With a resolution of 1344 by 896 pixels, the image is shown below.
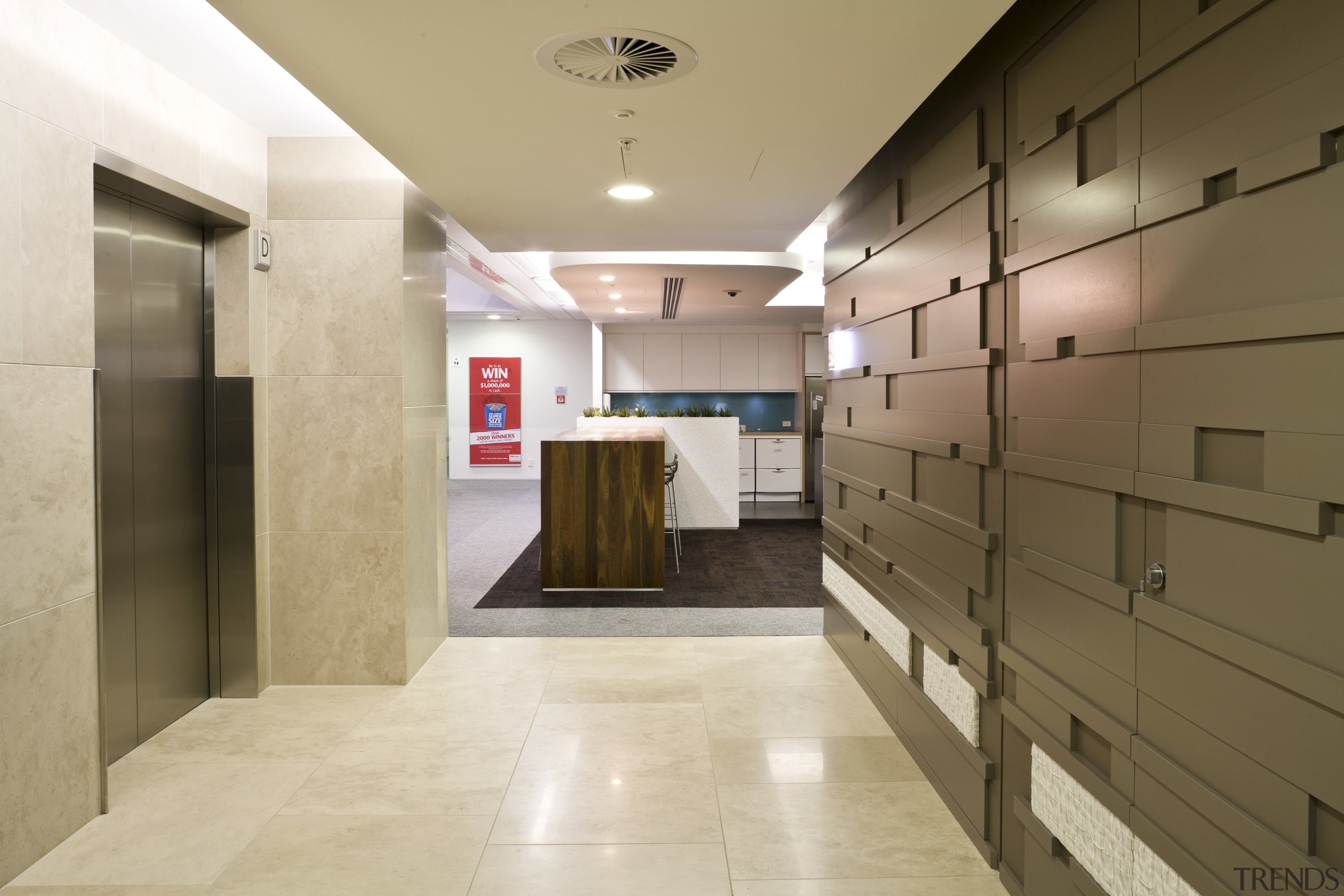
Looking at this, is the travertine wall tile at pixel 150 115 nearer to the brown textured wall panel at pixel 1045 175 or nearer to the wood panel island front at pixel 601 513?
the brown textured wall panel at pixel 1045 175

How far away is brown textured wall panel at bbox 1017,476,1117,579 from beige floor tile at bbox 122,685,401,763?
9.04 feet

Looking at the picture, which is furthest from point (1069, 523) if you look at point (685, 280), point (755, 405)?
point (755, 405)

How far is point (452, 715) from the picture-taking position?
11.6ft

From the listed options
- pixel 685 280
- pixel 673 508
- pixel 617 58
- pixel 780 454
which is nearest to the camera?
pixel 617 58

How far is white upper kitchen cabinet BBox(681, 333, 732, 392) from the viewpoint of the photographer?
11.7 metres

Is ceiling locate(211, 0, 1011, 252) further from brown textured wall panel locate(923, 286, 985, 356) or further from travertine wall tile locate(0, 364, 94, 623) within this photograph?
travertine wall tile locate(0, 364, 94, 623)

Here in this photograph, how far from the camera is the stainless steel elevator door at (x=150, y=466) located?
3.05m

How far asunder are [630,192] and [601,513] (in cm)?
287

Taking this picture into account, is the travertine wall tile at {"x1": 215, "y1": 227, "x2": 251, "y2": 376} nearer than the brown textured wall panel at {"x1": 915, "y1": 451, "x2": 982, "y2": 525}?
No

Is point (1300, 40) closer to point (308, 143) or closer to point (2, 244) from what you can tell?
point (2, 244)

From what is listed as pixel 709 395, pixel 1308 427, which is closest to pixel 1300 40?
pixel 1308 427

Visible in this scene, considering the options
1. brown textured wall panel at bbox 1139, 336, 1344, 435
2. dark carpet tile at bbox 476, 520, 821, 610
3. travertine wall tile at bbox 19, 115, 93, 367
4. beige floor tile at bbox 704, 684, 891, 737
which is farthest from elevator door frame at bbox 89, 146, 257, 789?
brown textured wall panel at bbox 1139, 336, 1344, 435

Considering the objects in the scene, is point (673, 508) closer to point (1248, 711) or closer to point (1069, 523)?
point (1069, 523)

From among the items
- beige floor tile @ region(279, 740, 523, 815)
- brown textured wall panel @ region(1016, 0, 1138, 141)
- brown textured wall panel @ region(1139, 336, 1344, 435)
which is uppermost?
brown textured wall panel @ region(1016, 0, 1138, 141)
